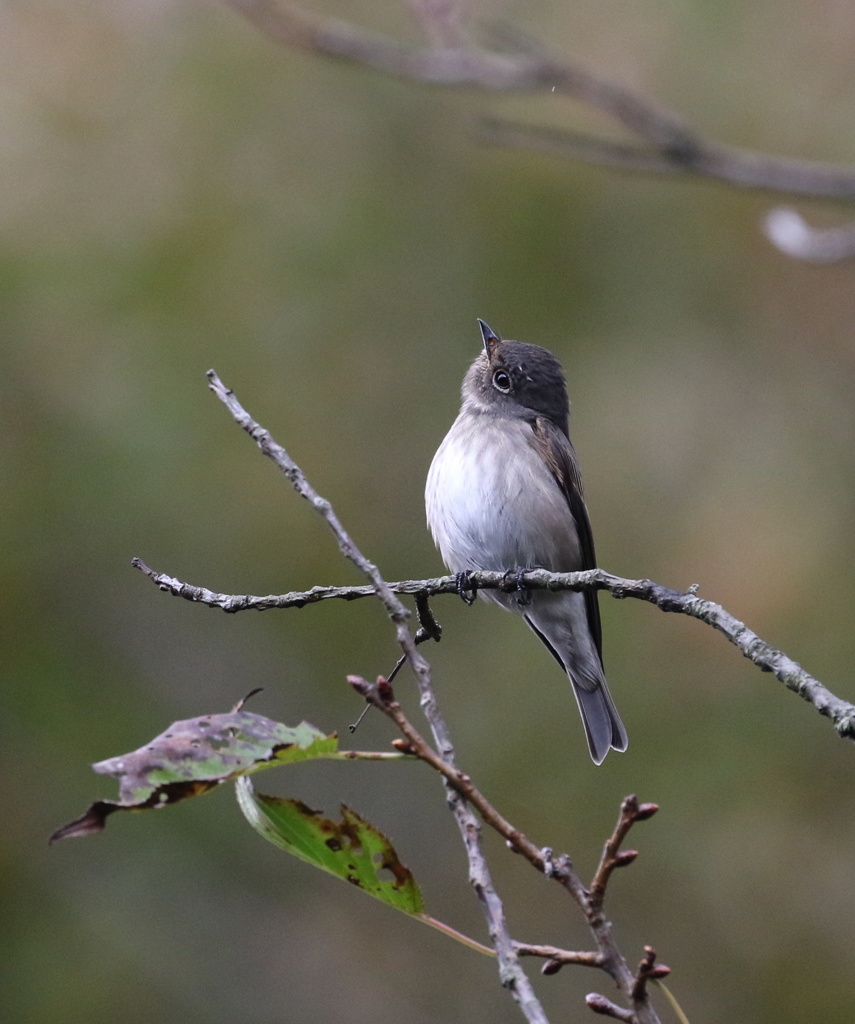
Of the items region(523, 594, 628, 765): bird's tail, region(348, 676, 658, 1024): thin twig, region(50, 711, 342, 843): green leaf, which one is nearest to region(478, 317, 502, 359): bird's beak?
region(523, 594, 628, 765): bird's tail

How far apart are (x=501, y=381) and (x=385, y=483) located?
11.2 ft

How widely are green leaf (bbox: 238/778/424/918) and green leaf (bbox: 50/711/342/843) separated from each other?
10cm

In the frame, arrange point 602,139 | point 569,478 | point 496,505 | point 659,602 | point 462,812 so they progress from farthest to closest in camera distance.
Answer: point 569,478 < point 496,505 < point 602,139 < point 659,602 < point 462,812

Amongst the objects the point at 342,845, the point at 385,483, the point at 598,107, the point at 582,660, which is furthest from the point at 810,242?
the point at 385,483

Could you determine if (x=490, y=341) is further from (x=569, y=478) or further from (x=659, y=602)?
(x=659, y=602)

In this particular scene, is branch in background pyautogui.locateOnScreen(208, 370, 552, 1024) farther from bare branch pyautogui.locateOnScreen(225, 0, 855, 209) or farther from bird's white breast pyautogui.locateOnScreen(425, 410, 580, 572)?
bird's white breast pyautogui.locateOnScreen(425, 410, 580, 572)

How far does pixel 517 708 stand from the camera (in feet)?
29.3

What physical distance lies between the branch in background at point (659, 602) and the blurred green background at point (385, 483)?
461 cm

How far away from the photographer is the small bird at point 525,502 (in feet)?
18.0

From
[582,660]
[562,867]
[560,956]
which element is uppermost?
[582,660]

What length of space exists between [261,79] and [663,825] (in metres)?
7.50

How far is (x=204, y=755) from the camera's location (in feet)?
7.23

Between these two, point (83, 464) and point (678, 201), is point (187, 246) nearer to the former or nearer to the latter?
point (83, 464)

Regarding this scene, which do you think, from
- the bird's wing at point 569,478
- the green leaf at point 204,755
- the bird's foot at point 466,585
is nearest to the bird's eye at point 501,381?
the bird's wing at point 569,478
